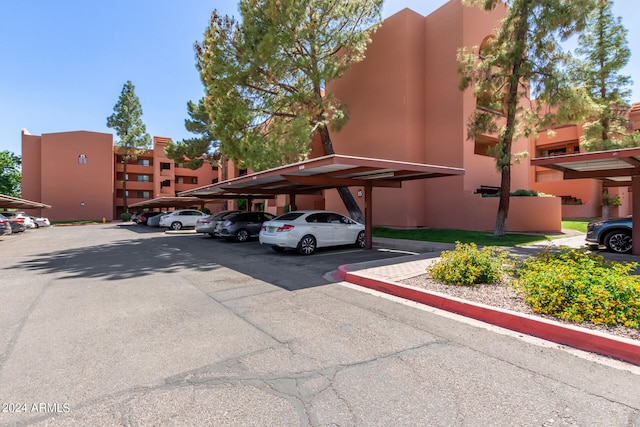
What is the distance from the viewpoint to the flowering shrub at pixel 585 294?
411cm

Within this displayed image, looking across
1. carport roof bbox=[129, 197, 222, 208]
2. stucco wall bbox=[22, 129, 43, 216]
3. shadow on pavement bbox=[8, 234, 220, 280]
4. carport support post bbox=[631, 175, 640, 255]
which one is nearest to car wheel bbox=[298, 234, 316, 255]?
shadow on pavement bbox=[8, 234, 220, 280]

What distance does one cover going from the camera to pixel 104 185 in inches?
1890

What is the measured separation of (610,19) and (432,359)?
25.5 m

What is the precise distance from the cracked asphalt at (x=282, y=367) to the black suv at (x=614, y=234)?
9.35 meters

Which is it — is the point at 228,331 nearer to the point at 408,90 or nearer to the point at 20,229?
the point at 408,90

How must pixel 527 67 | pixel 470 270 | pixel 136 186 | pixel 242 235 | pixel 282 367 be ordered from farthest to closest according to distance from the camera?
1. pixel 136 186
2. pixel 242 235
3. pixel 527 67
4. pixel 470 270
5. pixel 282 367

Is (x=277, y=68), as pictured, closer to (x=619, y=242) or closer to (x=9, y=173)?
(x=619, y=242)

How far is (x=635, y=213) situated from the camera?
31.5 ft

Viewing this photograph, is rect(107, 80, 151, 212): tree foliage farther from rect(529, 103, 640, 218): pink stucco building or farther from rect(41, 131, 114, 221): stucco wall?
rect(529, 103, 640, 218): pink stucco building

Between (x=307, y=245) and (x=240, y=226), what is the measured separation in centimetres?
562

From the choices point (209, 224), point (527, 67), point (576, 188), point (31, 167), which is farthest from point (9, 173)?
point (576, 188)

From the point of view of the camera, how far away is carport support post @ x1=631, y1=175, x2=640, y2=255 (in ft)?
31.2

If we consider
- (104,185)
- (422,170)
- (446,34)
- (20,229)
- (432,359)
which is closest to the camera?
(432,359)

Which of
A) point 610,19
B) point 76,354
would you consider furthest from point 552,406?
point 610,19
